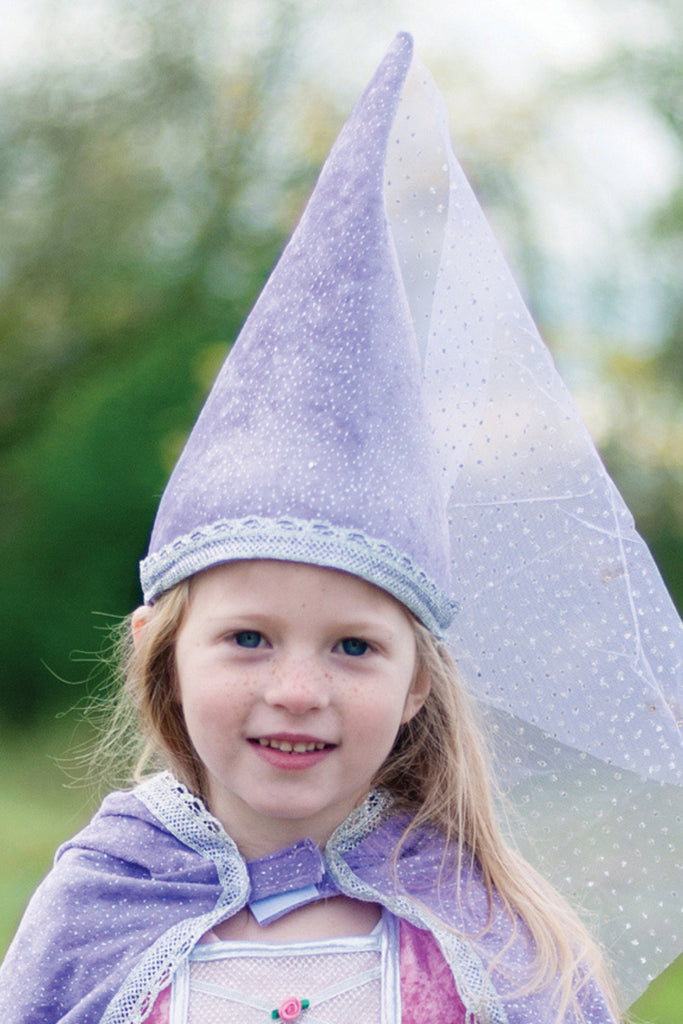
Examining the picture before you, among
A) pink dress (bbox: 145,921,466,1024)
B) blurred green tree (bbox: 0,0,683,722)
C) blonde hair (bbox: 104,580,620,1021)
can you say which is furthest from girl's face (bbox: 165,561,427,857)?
blurred green tree (bbox: 0,0,683,722)

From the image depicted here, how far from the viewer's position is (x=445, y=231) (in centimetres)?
208

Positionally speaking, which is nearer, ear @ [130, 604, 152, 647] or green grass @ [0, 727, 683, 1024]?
ear @ [130, 604, 152, 647]

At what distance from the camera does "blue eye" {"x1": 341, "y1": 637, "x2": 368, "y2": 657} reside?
181 centimetres

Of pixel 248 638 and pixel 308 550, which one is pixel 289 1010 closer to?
pixel 248 638

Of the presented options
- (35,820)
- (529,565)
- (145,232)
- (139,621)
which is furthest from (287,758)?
(145,232)

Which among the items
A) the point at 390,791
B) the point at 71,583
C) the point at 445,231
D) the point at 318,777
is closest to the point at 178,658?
the point at 318,777

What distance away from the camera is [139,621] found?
6.61ft

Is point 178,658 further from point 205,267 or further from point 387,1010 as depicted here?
point 205,267

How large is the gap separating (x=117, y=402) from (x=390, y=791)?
20.0 feet

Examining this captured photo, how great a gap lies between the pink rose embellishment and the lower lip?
12.1 inches

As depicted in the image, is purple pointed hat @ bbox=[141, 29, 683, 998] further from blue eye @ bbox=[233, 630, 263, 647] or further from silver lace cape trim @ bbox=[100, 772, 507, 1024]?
silver lace cape trim @ bbox=[100, 772, 507, 1024]

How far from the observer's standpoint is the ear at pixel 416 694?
1979 millimetres

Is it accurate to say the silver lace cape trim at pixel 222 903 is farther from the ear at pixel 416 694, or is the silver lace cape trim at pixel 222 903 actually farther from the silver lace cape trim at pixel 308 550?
the silver lace cape trim at pixel 308 550

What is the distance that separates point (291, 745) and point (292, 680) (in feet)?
0.36
